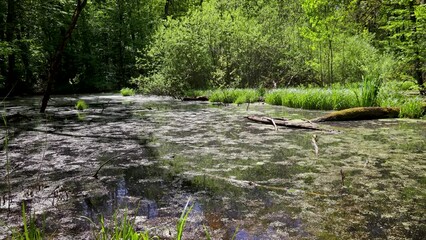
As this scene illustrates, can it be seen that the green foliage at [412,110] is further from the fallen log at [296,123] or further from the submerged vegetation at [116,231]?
the submerged vegetation at [116,231]

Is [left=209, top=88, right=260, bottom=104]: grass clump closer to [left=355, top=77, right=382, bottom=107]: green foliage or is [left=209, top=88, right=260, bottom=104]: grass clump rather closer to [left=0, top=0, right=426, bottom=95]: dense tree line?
[left=0, top=0, right=426, bottom=95]: dense tree line

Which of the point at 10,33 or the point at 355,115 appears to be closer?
the point at 355,115

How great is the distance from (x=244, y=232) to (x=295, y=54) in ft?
49.7

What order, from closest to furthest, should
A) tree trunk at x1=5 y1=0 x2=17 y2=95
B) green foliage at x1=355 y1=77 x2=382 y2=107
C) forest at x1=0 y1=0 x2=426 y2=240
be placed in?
forest at x1=0 y1=0 x2=426 y2=240 → green foliage at x1=355 y1=77 x2=382 y2=107 → tree trunk at x1=5 y1=0 x2=17 y2=95

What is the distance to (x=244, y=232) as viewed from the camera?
205 cm

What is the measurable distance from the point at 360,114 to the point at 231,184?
5.08 m

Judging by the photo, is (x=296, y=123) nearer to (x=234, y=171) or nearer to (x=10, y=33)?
(x=234, y=171)

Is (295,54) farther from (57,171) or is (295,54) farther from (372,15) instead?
(57,171)

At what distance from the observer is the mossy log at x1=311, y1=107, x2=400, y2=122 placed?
695 centimetres

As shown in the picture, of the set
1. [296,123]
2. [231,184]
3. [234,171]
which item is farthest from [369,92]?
[231,184]

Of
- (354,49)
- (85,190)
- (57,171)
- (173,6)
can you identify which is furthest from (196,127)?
(173,6)

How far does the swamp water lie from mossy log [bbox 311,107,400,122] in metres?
1.37

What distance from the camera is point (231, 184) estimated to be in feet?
9.93

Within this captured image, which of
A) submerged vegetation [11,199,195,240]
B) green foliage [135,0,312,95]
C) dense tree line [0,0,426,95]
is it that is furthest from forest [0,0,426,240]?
green foliage [135,0,312,95]
